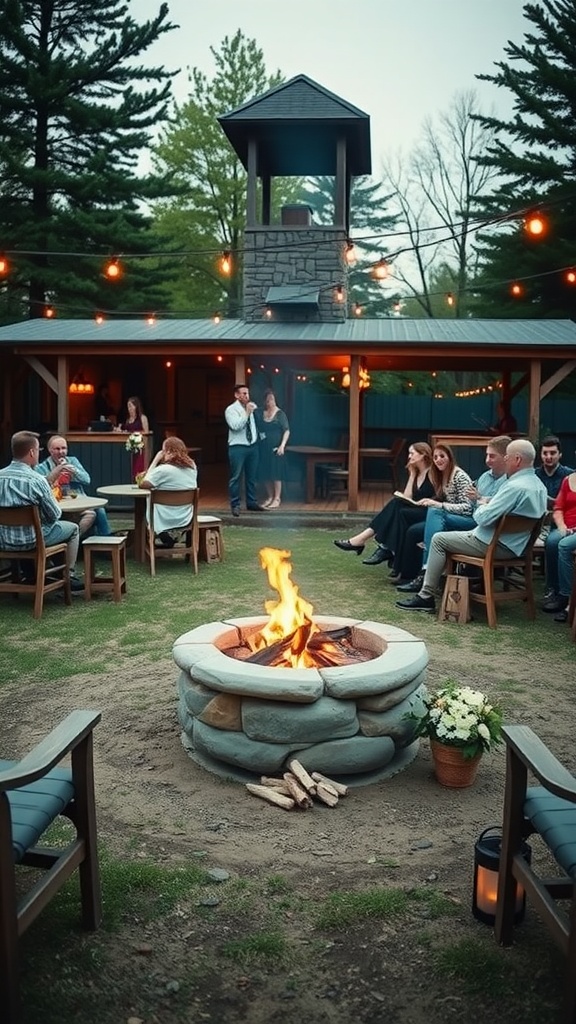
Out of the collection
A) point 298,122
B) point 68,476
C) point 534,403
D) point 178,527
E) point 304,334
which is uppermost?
point 298,122

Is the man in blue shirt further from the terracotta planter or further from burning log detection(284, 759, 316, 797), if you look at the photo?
burning log detection(284, 759, 316, 797)

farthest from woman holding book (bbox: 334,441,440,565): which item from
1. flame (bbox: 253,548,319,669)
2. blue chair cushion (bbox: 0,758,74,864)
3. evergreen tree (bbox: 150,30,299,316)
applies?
evergreen tree (bbox: 150,30,299,316)

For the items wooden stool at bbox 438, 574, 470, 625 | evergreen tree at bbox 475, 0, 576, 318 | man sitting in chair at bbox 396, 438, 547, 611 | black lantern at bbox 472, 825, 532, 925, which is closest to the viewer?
black lantern at bbox 472, 825, 532, 925

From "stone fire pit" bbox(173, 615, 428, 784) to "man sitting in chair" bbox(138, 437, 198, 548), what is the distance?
4554mm

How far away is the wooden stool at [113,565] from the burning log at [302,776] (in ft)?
12.6

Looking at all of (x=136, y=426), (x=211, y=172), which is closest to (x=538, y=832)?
(x=136, y=426)

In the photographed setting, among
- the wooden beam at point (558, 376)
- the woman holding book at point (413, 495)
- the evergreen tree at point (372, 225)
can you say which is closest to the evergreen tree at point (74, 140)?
the wooden beam at point (558, 376)

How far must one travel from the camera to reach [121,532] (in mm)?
10742

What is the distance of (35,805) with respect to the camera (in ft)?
8.00

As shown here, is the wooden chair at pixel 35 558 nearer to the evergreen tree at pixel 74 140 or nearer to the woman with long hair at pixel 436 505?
the woman with long hair at pixel 436 505

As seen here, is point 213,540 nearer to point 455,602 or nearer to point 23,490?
point 23,490

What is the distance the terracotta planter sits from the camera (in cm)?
374

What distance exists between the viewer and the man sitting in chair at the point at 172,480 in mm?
8422

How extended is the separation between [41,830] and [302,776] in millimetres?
1533
